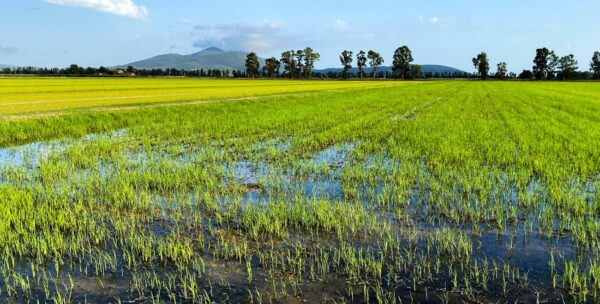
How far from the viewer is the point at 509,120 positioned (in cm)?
1973

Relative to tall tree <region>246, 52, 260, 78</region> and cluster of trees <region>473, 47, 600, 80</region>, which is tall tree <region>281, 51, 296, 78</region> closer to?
tall tree <region>246, 52, 260, 78</region>

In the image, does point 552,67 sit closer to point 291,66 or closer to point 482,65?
point 482,65

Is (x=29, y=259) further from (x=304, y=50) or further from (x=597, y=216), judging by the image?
(x=304, y=50)

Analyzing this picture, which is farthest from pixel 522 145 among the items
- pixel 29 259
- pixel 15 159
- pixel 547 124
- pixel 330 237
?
pixel 15 159

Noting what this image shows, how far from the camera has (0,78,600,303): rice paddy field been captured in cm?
452

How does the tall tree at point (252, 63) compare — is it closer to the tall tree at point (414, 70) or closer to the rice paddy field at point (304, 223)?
the tall tree at point (414, 70)

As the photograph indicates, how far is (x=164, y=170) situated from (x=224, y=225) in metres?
4.25

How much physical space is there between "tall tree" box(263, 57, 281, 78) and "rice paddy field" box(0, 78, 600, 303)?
481 feet

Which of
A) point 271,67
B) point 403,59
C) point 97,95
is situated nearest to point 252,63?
point 271,67

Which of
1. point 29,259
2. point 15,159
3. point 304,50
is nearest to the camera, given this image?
point 29,259

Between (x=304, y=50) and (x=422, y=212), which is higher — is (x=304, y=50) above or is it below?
above

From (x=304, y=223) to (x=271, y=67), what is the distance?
155544 mm

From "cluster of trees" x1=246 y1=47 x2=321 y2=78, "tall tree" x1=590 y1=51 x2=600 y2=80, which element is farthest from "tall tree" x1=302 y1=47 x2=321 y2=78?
"tall tree" x1=590 y1=51 x2=600 y2=80

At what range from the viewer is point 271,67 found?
158250 mm
